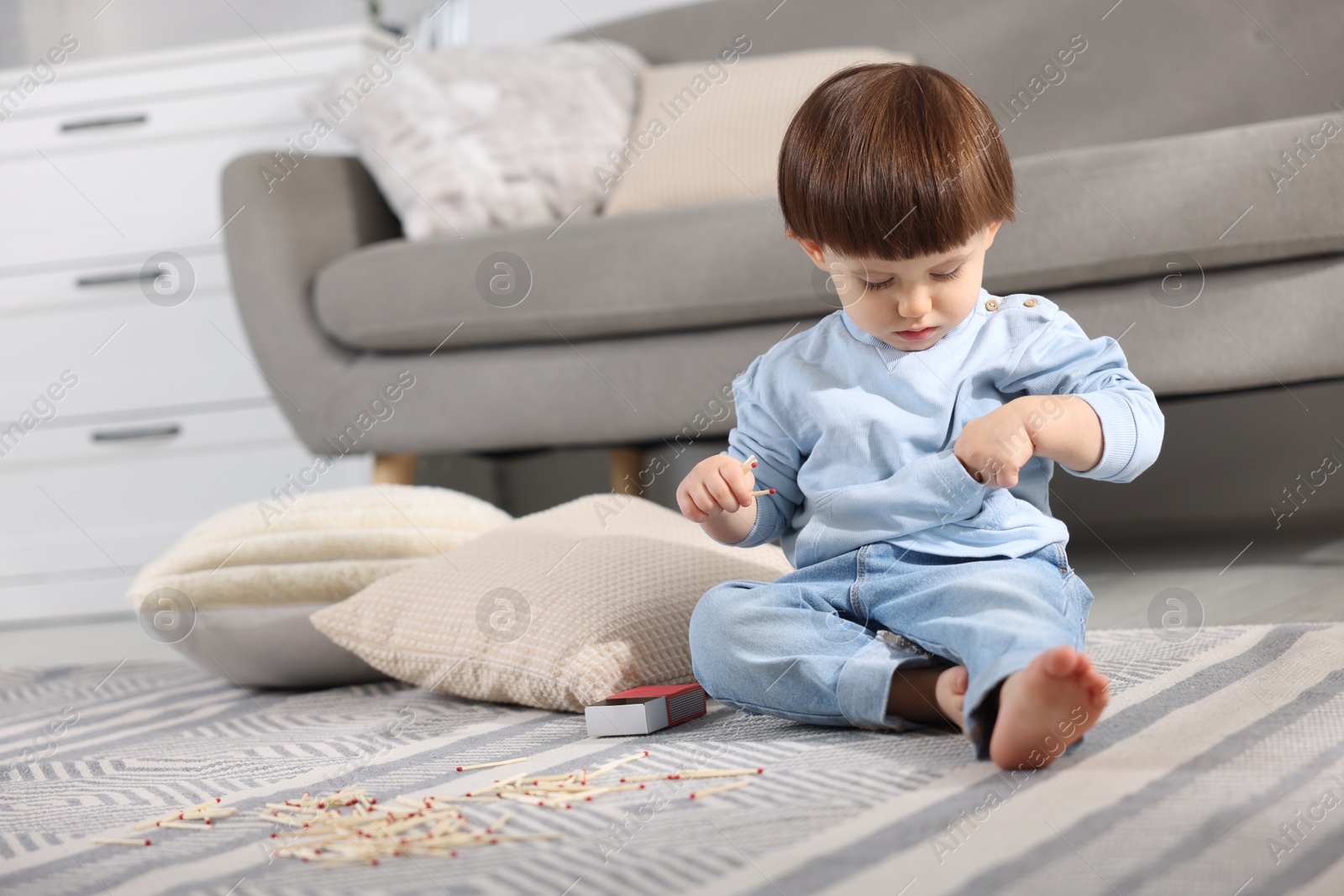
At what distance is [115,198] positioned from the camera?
2010 mm

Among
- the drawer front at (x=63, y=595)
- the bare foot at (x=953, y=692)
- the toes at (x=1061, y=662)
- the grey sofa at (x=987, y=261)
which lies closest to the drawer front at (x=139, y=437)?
the drawer front at (x=63, y=595)

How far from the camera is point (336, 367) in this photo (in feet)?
5.48

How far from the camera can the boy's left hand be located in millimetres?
698

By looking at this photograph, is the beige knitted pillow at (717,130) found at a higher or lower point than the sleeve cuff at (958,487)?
higher

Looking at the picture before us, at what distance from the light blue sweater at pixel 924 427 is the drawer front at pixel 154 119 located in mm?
1458

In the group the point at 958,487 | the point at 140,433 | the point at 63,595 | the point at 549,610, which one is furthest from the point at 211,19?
the point at 958,487

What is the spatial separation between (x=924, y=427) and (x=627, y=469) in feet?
2.70

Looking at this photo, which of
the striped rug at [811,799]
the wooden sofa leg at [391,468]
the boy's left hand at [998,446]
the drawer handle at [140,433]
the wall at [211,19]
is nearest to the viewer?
the striped rug at [811,799]

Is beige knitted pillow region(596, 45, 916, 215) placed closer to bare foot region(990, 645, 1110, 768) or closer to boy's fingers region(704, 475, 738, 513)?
boy's fingers region(704, 475, 738, 513)

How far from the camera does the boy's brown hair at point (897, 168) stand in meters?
0.74

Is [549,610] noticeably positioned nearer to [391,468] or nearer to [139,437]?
[391,468]

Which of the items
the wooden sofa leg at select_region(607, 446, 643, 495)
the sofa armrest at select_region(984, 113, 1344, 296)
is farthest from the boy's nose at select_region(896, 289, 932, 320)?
the wooden sofa leg at select_region(607, 446, 643, 495)

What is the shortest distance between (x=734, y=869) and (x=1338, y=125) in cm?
107

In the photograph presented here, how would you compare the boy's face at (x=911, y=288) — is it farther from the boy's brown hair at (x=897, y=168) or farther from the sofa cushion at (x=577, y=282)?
the sofa cushion at (x=577, y=282)
